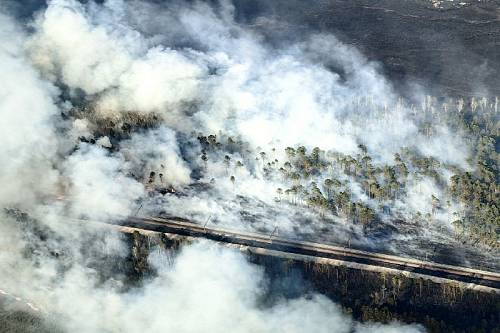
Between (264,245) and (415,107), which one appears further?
(415,107)

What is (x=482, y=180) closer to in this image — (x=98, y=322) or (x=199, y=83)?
(x=199, y=83)

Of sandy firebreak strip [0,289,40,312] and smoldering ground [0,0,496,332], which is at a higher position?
smoldering ground [0,0,496,332]

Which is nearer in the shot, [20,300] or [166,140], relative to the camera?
[20,300]

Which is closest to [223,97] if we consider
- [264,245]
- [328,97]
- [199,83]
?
[199,83]

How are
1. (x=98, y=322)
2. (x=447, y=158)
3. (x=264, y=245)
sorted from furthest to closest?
(x=447, y=158)
(x=264, y=245)
(x=98, y=322)

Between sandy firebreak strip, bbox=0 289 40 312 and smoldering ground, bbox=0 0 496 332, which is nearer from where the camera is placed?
sandy firebreak strip, bbox=0 289 40 312

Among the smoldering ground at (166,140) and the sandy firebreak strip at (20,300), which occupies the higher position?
the smoldering ground at (166,140)

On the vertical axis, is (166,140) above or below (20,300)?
above

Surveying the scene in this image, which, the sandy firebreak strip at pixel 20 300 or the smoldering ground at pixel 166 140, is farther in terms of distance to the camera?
the smoldering ground at pixel 166 140
